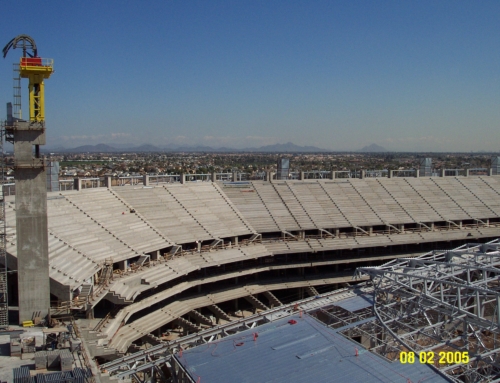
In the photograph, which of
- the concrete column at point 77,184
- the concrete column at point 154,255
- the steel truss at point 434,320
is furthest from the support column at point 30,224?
the steel truss at point 434,320

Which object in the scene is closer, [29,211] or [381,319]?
[381,319]

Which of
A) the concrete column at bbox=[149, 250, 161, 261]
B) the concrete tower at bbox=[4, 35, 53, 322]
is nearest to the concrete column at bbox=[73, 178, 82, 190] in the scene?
the concrete column at bbox=[149, 250, 161, 261]

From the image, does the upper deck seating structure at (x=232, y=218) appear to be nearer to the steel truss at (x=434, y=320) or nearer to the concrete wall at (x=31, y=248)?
the concrete wall at (x=31, y=248)

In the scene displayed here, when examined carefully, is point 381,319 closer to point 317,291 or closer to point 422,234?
point 317,291

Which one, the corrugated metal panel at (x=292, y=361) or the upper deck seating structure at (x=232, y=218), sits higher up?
the upper deck seating structure at (x=232, y=218)

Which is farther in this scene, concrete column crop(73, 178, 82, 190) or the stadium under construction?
concrete column crop(73, 178, 82, 190)

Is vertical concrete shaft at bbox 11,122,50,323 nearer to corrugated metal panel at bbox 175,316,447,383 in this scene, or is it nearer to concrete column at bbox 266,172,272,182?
corrugated metal panel at bbox 175,316,447,383

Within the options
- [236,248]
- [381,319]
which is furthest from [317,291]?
[381,319]
